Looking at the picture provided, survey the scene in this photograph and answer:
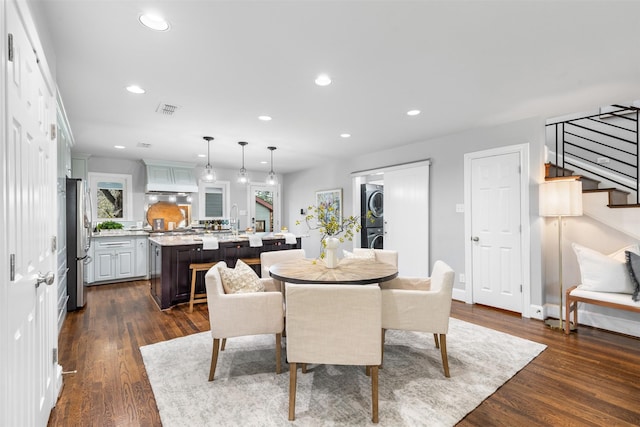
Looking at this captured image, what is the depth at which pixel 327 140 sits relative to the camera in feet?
15.4

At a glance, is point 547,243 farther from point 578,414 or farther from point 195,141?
point 195,141

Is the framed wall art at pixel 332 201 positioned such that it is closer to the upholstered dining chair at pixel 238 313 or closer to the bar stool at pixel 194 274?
the bar stool at pixel 194 274

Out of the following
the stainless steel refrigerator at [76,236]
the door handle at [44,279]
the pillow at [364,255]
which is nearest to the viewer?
the door handle at [44,279]

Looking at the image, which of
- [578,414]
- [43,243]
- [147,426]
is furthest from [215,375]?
[578,414]

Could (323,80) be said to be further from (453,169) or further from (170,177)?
(170,177)

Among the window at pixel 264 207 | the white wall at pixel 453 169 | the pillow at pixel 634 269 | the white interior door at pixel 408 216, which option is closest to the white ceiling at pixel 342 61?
the white wall at pixel 453 169

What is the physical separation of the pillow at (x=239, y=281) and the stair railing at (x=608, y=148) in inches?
146

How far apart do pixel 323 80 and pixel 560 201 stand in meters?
2.80

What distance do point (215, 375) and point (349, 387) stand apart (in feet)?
3.34

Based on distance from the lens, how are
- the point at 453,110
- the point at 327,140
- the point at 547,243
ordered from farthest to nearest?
the point at 327,140 < the point at 547,243 < the point at 453,110

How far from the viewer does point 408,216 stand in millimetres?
4938

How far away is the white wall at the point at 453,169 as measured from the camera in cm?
361

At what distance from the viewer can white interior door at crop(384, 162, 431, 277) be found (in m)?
4.70

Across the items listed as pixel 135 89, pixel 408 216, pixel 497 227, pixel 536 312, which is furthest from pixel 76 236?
pixel 536 312
